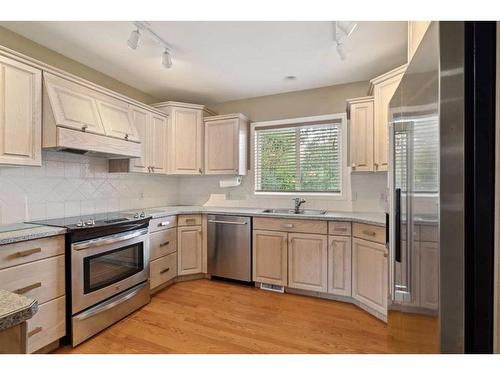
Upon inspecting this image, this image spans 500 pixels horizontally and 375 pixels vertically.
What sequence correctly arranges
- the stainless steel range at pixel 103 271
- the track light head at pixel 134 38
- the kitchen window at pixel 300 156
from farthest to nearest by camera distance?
the kitchen window at pixel 300 156 → the track light head at pixel 134 38 → the stainless steel range at pixel 103 271

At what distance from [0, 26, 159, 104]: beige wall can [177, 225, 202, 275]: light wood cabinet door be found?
6.37 feet

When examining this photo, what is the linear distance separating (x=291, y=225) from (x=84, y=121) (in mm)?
2309

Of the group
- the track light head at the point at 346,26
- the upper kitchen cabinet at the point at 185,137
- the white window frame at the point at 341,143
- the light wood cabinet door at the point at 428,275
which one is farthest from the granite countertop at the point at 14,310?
the white window frame at the point at 341,143

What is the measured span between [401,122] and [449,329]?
752 millimetres

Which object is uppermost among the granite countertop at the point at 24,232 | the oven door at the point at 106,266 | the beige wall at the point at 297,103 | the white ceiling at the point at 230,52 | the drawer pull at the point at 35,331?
the white ceiling at the point at 230,52

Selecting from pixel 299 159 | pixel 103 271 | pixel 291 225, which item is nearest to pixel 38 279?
pixel 103 271

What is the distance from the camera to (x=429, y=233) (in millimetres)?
753

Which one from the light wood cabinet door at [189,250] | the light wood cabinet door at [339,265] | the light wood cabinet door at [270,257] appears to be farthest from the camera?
the light wood cabinet door at [189,250]

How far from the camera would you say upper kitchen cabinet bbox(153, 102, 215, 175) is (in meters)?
3.49

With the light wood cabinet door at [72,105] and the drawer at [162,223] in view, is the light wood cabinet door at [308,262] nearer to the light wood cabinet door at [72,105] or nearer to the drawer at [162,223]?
the drawer at [162,223]

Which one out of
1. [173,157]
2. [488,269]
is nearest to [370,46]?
[488,269]

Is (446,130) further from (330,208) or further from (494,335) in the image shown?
(330,208)

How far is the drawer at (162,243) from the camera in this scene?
9.27ft

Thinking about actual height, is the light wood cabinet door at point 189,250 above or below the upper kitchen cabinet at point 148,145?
below
